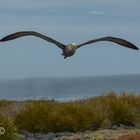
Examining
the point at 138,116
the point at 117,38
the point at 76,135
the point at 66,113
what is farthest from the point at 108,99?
the point at 117,38

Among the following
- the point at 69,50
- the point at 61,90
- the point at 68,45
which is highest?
the point at 68,45

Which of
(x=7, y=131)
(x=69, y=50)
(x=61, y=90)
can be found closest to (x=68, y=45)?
(x=69, y=50)

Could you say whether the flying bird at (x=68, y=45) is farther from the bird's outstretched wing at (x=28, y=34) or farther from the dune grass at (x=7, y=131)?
the dune grass at (x=7, y=131)

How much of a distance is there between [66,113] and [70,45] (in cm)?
465

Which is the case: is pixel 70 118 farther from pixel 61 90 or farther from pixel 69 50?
pixel 61 90

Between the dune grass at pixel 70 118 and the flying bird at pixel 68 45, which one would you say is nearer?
the flying bird at pixel 68 45

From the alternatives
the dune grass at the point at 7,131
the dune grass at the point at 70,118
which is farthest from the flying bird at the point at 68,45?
the dune grass at the point at 70,118

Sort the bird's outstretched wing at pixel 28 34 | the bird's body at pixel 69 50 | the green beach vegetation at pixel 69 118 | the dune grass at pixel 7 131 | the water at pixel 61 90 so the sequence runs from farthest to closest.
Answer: the water at pixel 61 90, the green beach vegetation at pixel 69 118, the dune grass at pixel 7 131, the bird's outstretched wing at pixel 28 34, the bird's body at pixel 69 50

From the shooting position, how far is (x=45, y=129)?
67.9 feet

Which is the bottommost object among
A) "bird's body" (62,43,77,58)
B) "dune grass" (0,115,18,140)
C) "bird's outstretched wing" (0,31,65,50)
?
"dune grass" (0,115,18,140)

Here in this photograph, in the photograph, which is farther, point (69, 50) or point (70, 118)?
point (70, 118)

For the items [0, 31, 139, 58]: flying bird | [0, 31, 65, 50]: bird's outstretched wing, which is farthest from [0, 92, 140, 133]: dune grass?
[0, 31, 65, 50]: bird's outstretched wing

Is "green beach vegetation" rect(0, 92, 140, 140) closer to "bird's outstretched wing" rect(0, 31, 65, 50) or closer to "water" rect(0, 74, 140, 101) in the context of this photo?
"bird's outstretched wing" rect(0, 31, 65, 50)

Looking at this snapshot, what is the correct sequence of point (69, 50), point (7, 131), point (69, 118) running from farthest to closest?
1. point (69, 118)
2. point (7, 131)
3. point (69, 50)
